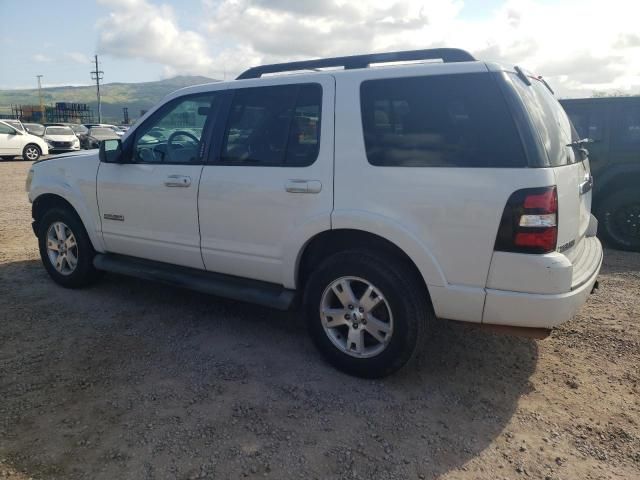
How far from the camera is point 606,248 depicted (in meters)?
6.80

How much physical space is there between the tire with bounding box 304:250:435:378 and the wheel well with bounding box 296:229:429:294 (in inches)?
1.7

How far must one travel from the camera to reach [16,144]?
19766 millimetres

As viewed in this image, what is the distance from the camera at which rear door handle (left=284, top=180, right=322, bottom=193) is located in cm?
326

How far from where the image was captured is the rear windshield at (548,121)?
2793 mm

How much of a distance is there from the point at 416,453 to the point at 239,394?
1147mm

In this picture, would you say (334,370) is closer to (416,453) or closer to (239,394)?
(239,394)

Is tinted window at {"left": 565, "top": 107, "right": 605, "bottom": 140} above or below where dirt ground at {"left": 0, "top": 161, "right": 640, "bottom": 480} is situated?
above

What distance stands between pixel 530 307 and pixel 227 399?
1852mm

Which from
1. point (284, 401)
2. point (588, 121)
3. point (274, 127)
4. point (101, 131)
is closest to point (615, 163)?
point (588, 121)

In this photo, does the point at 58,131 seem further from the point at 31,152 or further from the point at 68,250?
the point at 68,250

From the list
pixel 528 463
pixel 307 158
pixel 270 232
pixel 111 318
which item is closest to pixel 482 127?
pixel 307 158

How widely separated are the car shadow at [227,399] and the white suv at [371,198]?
15.0 inches

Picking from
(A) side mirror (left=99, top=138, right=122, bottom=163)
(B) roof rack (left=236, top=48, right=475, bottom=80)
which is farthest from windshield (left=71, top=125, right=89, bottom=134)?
(B) roof rack (left=236, top=48, right=475, bottom=80)

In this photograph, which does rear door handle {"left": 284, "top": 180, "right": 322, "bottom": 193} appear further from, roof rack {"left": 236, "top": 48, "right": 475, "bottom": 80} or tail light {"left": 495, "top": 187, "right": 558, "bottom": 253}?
tail light {"left": 495, "top": 187, "right": 558, "bottom": 253}
